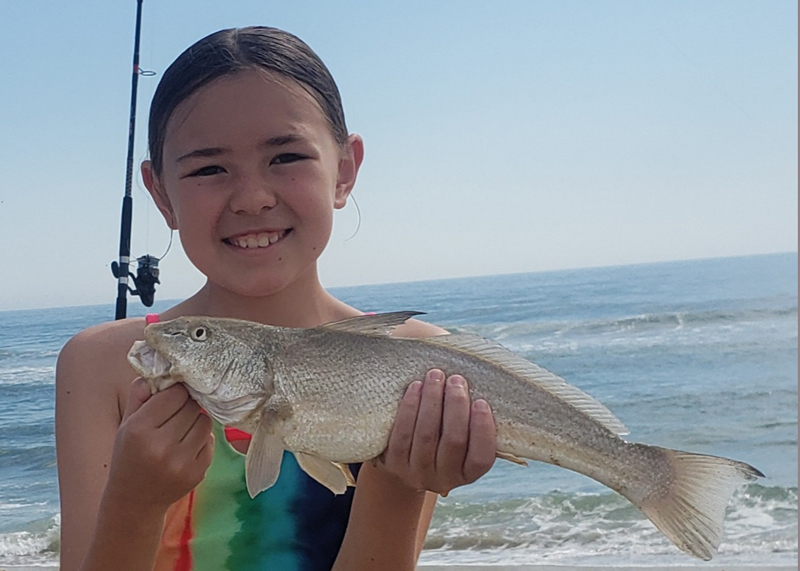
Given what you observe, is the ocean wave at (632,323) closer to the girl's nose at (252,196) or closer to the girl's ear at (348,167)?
the girl's ear at (348,167)

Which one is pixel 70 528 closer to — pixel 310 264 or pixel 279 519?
pixel 279 519

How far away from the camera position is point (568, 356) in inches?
630

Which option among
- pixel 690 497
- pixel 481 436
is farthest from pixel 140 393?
pixel 690 497

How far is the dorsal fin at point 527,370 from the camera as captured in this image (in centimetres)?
196

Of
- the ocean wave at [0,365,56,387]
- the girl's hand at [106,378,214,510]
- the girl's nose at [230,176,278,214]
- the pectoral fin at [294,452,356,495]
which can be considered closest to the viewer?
the girl's hand at [106,378,214,510]

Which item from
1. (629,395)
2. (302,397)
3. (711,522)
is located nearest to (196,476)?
(302,397)

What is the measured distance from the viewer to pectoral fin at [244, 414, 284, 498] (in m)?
1.79

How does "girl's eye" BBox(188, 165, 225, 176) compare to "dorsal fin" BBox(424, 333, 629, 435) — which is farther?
"girl's eye" BBox(188, 165, 225, 176)

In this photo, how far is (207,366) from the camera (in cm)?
183

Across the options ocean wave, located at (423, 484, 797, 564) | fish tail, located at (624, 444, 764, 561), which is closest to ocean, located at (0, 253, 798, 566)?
ocean wave, located at (423, 484, 797, 564)

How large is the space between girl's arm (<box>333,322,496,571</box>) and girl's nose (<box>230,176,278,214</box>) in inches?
26.9

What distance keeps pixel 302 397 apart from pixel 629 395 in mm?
11289

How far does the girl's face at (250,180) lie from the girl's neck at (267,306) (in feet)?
0.72

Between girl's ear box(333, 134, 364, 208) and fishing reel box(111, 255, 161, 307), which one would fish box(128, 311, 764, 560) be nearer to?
girl's ear box(333, 134, 364, 208)
